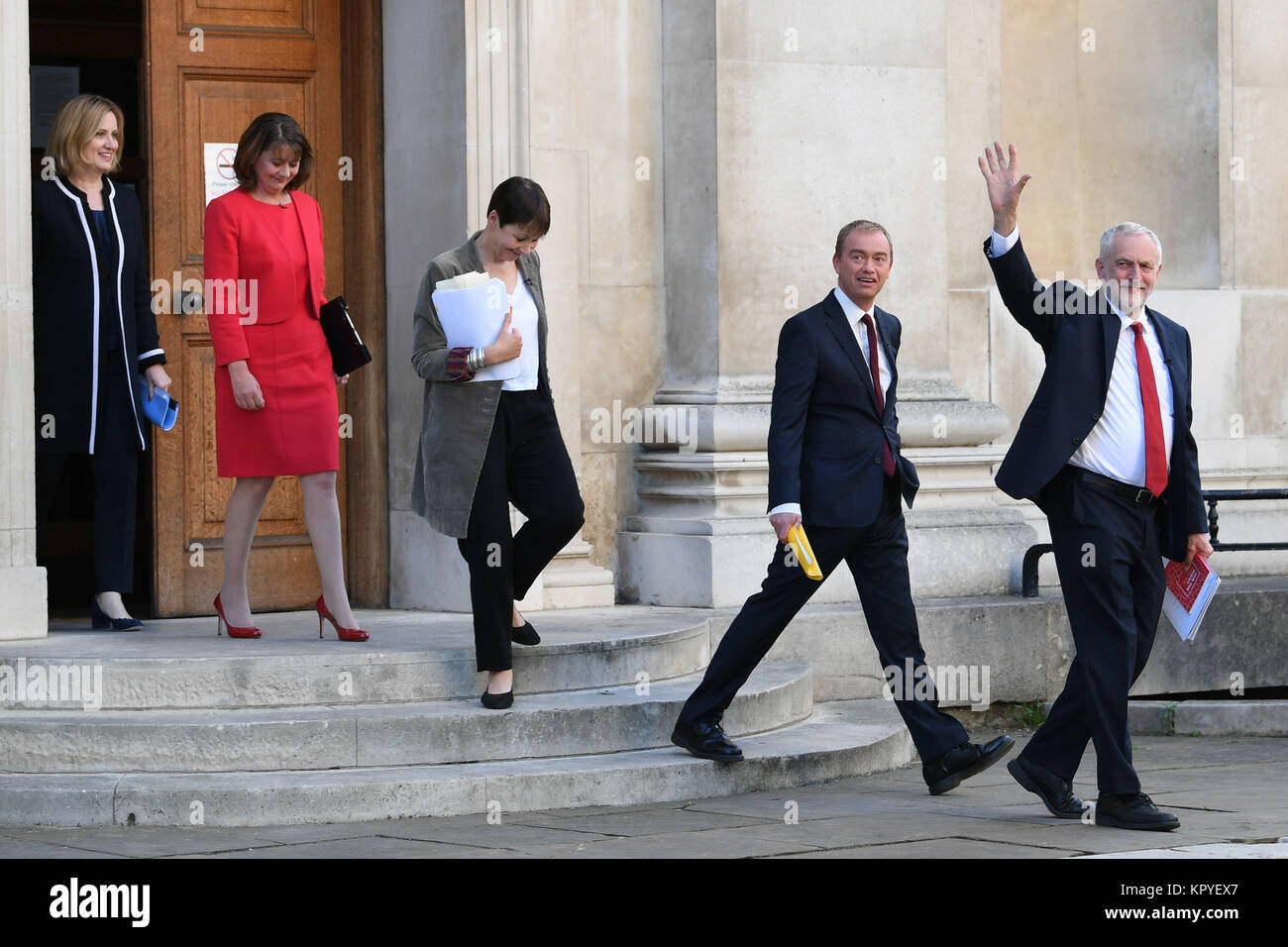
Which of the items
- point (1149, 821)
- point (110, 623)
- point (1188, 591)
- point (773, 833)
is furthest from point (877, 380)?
point (110, 623)

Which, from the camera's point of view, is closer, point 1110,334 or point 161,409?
point 1110,334

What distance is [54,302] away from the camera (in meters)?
8.90

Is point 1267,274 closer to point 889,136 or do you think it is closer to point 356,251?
point 889,136

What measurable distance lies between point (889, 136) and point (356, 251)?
104 inches

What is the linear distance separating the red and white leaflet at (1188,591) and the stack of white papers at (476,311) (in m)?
2.41

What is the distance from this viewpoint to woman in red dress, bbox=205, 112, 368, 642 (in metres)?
8.19

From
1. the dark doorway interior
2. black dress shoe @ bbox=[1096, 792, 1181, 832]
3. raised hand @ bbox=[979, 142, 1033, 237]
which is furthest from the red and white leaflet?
the dark doorway interior

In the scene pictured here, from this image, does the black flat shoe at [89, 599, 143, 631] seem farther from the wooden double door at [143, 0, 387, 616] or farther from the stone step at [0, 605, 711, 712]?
the wooden double door at [143, 0, 387, 616]

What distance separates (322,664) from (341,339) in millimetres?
1377

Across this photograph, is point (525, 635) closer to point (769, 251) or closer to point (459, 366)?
point (459, 366)

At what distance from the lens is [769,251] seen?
1014cm
